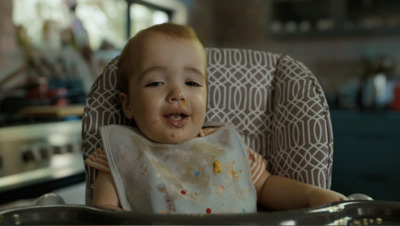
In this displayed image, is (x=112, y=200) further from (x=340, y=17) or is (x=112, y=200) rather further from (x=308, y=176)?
(x=340, y=17)

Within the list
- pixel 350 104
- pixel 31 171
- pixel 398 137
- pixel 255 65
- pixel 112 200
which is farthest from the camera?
pixel 350 104

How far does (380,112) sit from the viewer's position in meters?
2.90

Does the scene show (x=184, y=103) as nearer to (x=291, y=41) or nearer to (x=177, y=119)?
(x=177, y=119)

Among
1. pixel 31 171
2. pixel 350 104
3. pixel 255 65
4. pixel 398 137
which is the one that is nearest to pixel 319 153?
pixel 255 65

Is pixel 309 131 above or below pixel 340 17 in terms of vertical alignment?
below

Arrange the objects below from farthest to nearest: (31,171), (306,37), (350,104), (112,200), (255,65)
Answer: (306,37) → (350,104) → (31,171) → (255,65) → (112,200)

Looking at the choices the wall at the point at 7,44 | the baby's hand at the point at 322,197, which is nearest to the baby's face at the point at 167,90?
the baby's hand at the point at 322,197

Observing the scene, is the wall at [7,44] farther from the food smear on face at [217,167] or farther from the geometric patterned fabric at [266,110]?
the food smear on face at [217,167]

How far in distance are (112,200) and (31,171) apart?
115cm

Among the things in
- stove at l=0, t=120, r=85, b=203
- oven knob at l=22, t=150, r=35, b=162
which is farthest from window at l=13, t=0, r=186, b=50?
oven knob at l=22, t=150, r=35, b=162

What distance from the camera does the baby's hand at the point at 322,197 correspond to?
31.1 inches

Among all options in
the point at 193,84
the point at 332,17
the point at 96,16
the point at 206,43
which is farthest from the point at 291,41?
the point at 193,84

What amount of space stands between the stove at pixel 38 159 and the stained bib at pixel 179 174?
94 cm

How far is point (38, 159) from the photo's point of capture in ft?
6.00
